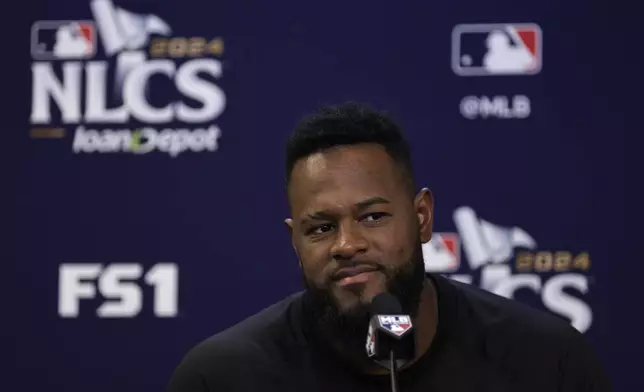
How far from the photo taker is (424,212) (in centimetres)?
188

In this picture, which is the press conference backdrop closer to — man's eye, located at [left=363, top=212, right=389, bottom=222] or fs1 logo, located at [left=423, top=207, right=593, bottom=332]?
fs1 logo, located at [left=423, top=207, right=593, bottom=332]

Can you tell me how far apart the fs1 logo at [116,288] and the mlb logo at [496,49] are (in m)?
1.07

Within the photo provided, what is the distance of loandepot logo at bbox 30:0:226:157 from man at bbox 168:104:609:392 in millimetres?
1223

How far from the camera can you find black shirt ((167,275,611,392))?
182 centimetres

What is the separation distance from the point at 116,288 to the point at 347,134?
4.88 ft

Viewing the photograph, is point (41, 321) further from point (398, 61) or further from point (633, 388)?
point (633, 388)

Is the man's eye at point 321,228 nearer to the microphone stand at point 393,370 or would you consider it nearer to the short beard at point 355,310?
the short beard at point 355,310

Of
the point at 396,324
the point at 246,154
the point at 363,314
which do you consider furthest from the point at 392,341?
the point at 246,154

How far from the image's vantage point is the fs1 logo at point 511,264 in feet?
9.57

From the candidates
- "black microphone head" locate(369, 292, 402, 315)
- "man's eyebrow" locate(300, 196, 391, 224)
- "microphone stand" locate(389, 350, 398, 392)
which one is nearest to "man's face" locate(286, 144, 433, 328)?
"man's eyebrow" locate(300, 196, 391, 224)

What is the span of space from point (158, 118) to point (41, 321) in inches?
28.2

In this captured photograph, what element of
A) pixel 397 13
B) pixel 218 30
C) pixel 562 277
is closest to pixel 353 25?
pixel 397 13

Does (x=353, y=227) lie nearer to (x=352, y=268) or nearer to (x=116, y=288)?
(x=352, y=268)

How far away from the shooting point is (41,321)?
3.08 m
